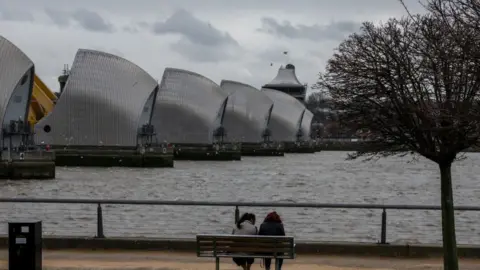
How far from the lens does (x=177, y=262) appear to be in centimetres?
1166

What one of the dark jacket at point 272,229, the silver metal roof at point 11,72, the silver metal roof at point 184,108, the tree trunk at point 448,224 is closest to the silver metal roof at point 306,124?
the silver metal roof at point 184,108

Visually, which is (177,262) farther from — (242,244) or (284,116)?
(284,116)

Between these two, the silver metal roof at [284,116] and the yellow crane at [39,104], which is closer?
the yellow crane at [39,104]

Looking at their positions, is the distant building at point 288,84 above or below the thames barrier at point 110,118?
above

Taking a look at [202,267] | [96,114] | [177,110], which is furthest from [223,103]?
[202,267]

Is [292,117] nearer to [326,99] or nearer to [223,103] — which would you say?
[223,103]

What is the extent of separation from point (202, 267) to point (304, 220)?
35.4ft

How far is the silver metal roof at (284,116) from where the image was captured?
140 metres

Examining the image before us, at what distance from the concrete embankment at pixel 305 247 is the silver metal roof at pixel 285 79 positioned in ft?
505

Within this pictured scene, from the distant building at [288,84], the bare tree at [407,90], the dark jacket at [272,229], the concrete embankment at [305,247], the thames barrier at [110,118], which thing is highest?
the distant building at [288,84]

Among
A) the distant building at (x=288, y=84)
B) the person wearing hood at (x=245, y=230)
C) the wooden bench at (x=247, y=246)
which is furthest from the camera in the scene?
the distant building at (x=288, y=84)

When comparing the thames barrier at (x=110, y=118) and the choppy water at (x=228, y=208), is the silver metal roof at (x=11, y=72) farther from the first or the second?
the choppy water at (x=228, y=208)

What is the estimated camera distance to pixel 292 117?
143 meters

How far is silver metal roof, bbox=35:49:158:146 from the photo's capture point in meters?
77.8
